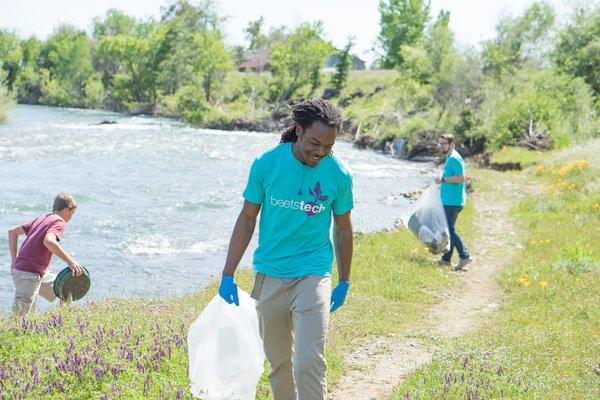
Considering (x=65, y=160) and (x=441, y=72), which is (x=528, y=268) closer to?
(x=65, y=160)

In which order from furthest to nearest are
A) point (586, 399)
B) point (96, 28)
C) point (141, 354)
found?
1. point (96, 28)
2. point (141, 354)
3. point (586, 399)

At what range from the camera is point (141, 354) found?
17.9 feet

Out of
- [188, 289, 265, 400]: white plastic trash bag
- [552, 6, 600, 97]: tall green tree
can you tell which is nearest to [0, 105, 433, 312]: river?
[188, 289, 265, 400]: white plastic trash bag

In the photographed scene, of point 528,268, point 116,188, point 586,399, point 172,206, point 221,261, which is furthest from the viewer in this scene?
point 116,188

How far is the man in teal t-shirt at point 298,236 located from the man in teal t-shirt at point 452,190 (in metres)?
6.31

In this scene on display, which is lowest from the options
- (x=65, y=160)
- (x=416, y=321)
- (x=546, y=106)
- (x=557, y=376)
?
(x=65, y=160)

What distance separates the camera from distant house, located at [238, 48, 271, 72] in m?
97.3

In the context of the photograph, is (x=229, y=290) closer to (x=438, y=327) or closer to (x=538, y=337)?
(x=538, y=337)

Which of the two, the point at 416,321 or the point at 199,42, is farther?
the point at 199,42

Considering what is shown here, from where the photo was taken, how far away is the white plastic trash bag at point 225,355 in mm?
4574

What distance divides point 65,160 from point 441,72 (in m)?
25.0

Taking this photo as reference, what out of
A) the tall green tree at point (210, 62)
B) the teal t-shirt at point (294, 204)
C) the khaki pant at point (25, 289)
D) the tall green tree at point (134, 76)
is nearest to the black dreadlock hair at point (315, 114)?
the teal t-shirt at point (294, 204)

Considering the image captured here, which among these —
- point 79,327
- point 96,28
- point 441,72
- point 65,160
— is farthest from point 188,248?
point 96,28

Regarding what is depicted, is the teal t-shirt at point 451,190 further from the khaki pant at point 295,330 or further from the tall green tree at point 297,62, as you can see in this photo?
the tall green tree at point 297,62
